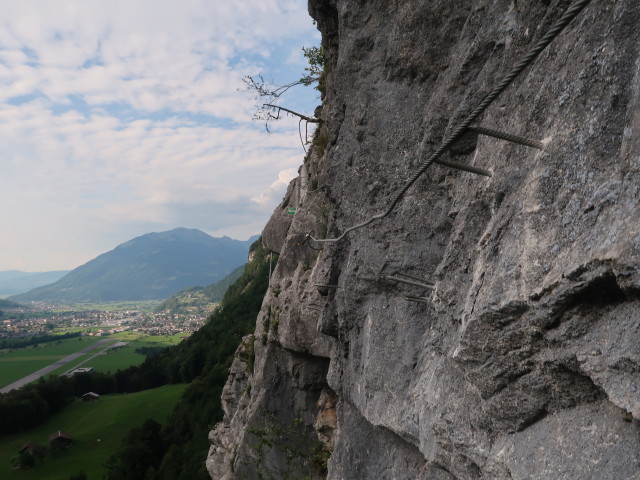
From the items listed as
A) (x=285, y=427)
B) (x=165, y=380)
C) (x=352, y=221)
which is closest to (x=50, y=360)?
(x=165, y=380)

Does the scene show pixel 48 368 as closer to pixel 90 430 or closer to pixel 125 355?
pixel 125 355

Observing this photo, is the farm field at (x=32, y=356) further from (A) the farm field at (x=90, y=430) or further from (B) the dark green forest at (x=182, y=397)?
(A) the farm field at (x=90, y=430)

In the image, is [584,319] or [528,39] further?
[528,39]

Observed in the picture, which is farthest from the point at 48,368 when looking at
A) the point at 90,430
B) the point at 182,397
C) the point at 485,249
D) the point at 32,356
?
the point at 485,249

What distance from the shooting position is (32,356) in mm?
129250

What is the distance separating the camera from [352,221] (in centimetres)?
958

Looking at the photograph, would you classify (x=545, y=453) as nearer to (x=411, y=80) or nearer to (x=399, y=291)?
(x=399, y=291)

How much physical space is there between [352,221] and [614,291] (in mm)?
6085

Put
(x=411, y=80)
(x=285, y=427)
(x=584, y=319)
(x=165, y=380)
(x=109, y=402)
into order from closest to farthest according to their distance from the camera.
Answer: (x=584, y=319) < (x=411, y=80) < (x=285, y=427) < (x=109, y=402) < (x=165, y=380)

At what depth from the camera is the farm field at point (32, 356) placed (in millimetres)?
103525

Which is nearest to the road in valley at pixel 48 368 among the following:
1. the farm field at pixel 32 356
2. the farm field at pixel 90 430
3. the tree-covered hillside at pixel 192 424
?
the farm field at pixel 32 356

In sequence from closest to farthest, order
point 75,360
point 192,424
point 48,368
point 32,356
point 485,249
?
point 485,249 < point 192,424 < point 48,368 < point 75,360 < point 32,356

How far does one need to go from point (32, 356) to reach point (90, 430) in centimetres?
8717

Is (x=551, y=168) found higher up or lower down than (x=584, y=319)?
higher up
